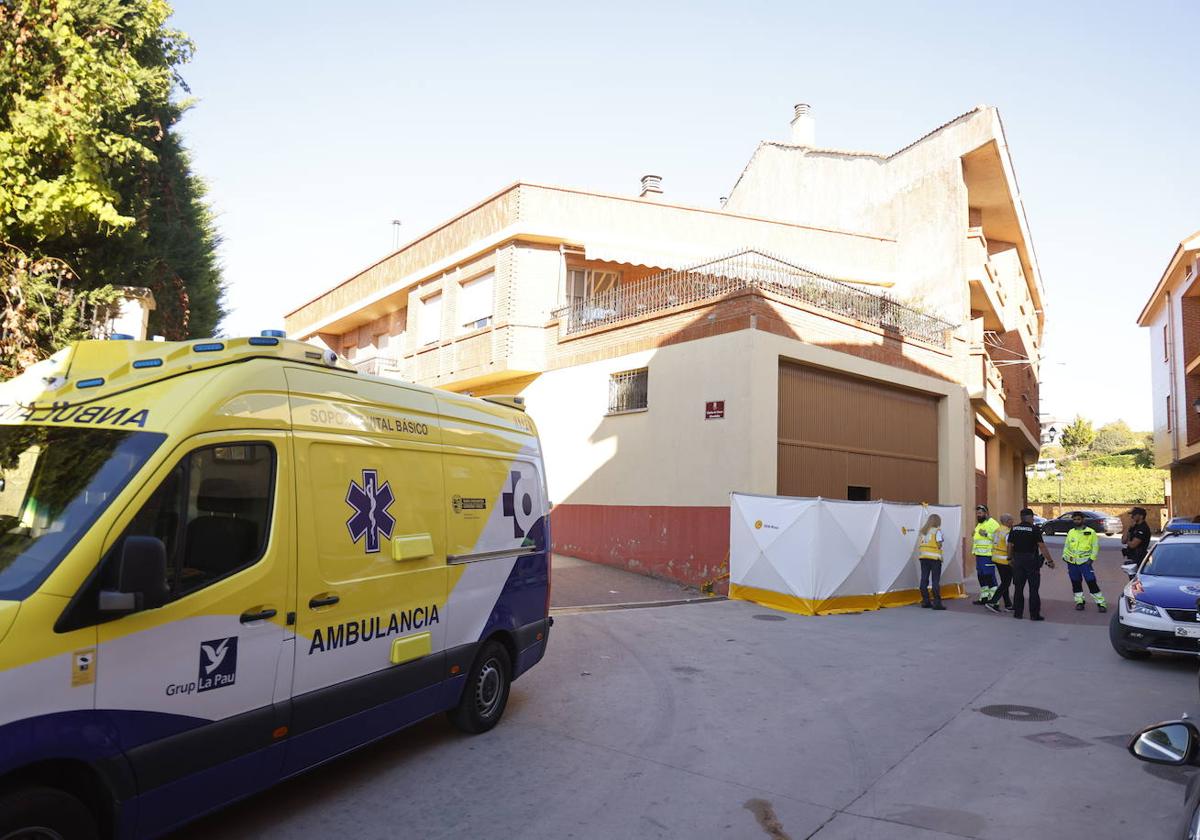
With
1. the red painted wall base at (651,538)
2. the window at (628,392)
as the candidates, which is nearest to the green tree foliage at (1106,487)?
the red painted wall base at (651,538)

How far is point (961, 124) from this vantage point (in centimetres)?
2422

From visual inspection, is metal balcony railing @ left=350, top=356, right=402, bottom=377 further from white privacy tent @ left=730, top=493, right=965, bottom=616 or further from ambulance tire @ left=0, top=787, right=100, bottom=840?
ambulance tire @ left=0, top=787, right=100, bottom=840

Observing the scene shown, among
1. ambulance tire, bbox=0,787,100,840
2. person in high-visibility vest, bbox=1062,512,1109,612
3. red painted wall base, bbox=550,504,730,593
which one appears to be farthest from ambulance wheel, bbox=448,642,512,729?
person in high-visibility vest, bbox=1062,512,1109,612

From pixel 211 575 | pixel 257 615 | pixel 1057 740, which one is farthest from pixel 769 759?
pixel 211 575

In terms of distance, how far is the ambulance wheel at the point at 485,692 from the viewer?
5988mm

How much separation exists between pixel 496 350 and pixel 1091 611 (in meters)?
13.6

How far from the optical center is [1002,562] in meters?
14.2

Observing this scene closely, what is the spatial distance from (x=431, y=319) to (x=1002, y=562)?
16.0 meters

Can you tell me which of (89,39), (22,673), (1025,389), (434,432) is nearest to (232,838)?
(22,673)

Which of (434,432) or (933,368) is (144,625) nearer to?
(434,432)

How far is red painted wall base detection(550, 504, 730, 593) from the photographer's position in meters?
15.1

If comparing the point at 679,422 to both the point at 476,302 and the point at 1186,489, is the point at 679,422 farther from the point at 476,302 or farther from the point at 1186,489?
the point at 1186,489

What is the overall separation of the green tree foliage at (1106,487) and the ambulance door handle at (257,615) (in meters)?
61.0

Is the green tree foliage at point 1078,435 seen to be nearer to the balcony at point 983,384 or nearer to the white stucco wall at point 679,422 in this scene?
the balcony at point 983,384
